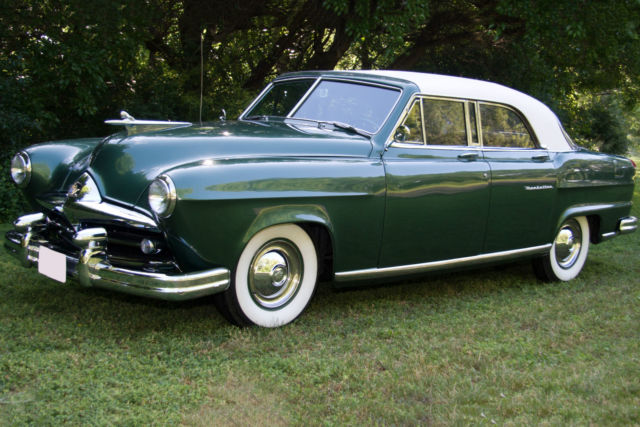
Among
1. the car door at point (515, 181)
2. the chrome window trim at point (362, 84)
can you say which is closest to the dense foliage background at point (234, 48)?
the chrome window trim at point (362, 84)

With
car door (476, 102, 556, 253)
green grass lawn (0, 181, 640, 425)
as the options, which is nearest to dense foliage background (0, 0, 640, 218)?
car door (476, 102, 556, 253)

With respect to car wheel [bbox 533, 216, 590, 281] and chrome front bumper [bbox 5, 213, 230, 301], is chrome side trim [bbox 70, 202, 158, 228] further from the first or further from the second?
car wheel [bbox 533, 216, 590, 281]

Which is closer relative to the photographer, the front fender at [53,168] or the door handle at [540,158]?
the front fender at [53,168]

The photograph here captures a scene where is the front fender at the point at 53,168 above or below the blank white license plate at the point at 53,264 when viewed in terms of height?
above

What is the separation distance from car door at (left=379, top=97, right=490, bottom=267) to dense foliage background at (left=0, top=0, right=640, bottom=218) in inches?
120

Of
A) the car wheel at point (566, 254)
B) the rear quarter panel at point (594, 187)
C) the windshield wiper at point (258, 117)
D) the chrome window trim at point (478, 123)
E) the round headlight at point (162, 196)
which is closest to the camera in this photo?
the round headlight at point (162, 196)

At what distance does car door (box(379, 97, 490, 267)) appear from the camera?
437 centimetres

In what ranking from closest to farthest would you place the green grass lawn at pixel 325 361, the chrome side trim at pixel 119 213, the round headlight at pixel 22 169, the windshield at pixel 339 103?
the green grass lawn at pixel 325 361
the chrome side trim at pixel 119 213
the round headlight at pixel 22 169
the windshield at pixel 339 103

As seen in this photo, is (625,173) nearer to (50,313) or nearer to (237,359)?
(237,359)

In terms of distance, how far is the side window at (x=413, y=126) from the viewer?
448 centimetres

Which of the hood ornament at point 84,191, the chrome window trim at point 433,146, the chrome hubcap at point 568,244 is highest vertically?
the chrome window trim at point 433,146

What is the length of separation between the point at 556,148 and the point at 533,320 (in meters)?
1.88

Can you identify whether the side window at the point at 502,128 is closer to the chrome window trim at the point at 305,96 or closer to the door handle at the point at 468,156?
the door handle at the point at 468,156

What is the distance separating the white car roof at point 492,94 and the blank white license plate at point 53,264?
252cm
